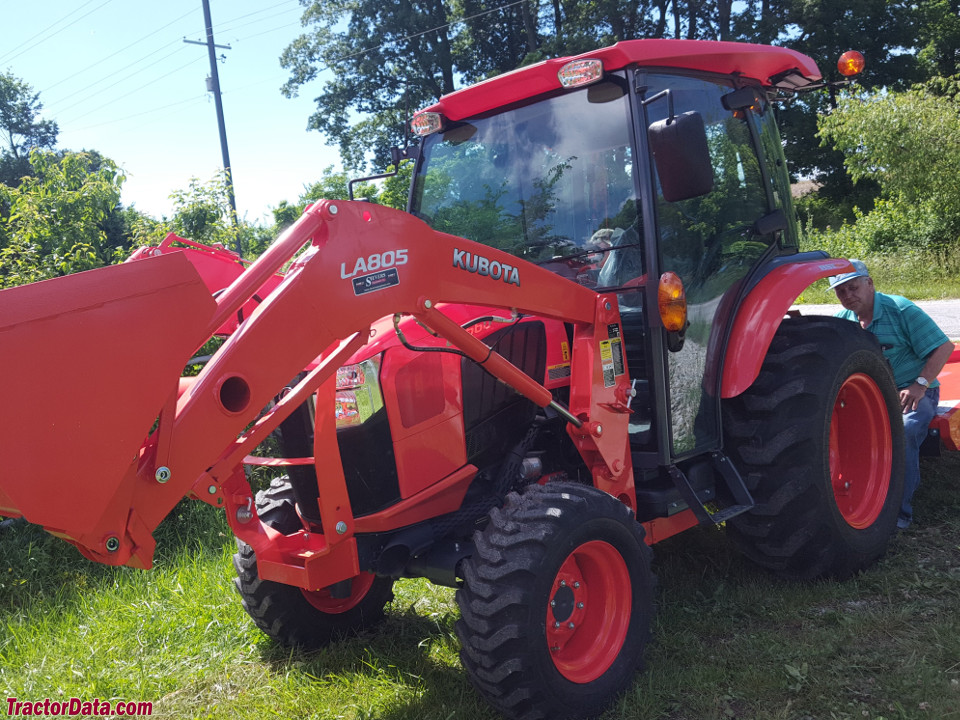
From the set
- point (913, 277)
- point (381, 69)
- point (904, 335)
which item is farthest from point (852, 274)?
point (381, 69)

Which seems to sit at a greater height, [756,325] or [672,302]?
[672,302]

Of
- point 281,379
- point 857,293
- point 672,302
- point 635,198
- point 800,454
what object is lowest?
point 800,454

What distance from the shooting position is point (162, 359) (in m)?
2.21

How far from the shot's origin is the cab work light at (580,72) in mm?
3217

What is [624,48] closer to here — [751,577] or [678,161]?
[678,161]

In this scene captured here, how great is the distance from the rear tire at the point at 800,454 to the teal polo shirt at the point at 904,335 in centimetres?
78

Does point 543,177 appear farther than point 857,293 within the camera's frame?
No

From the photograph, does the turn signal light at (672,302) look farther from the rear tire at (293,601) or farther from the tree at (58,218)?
the tree at (58,218)

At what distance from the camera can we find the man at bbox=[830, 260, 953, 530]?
4.49 meters

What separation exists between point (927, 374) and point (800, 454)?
149 centimetres

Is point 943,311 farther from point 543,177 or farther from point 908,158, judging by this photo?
point 543,177

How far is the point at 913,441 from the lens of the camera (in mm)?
4504

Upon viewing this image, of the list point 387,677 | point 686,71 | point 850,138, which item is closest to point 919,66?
point 850,138

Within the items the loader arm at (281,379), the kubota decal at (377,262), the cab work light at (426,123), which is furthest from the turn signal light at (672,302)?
the cab work light at (426,123)
